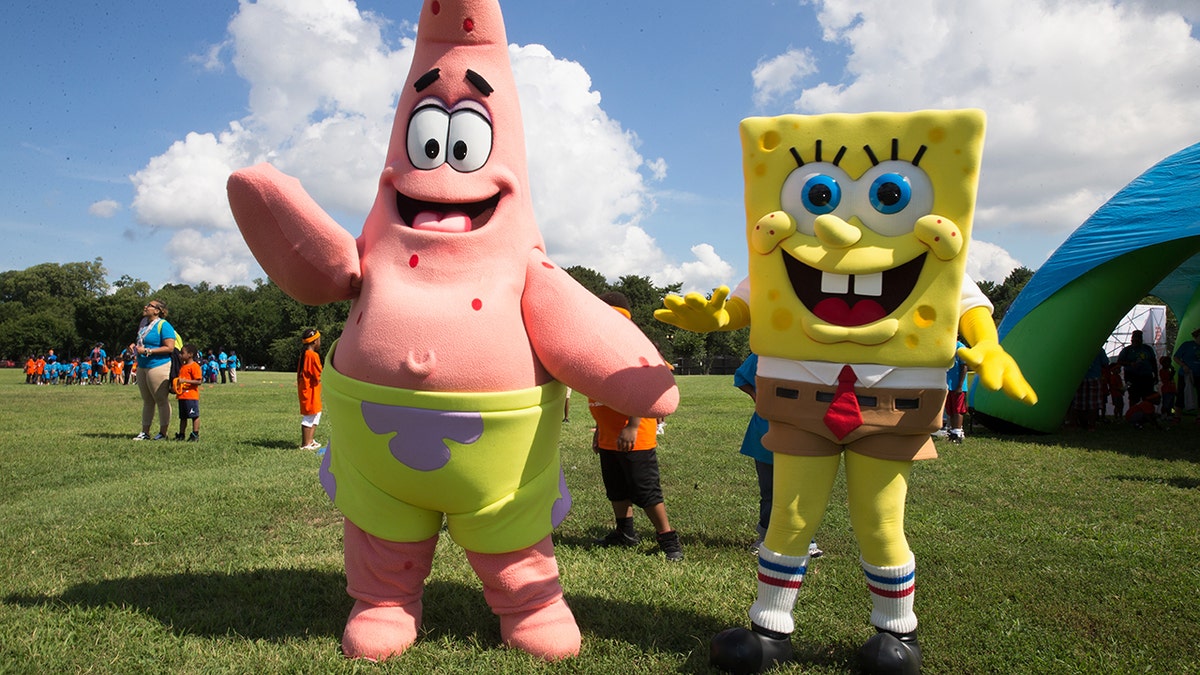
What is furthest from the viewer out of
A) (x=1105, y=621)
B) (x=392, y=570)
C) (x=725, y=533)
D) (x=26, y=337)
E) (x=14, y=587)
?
(x=26, y=337)

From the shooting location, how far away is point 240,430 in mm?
12414

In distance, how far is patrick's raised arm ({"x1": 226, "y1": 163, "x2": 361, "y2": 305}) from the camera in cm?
320

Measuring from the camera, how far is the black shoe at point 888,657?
3.02m

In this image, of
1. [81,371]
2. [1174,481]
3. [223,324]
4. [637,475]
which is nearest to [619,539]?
[637,475]

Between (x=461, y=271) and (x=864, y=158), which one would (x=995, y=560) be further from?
(x=461, y=271)

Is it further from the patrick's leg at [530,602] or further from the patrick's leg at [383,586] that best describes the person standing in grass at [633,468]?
the patrick's leg at [383,586]

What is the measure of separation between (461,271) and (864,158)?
1.71 m

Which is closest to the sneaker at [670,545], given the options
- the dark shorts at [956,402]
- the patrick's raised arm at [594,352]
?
the patrick's raised arm at [594,352]

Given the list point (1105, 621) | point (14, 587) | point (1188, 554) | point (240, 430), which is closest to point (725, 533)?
point (1105, 621)

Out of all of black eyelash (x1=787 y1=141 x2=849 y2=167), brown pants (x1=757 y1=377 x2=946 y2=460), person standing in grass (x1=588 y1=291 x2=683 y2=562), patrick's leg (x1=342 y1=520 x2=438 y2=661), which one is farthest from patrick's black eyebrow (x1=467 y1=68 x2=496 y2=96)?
patrick's leg (x1=342 y1=520 x2=438 y2=661)

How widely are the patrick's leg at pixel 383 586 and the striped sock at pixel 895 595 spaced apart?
1917 millimetres

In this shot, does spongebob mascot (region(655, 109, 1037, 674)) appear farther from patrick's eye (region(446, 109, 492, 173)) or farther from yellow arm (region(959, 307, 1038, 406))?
patrick's eye (region(446, 109, 492, 173))

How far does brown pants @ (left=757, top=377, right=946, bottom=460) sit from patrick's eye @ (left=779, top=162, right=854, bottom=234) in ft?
2.22

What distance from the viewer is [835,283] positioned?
3.16m
